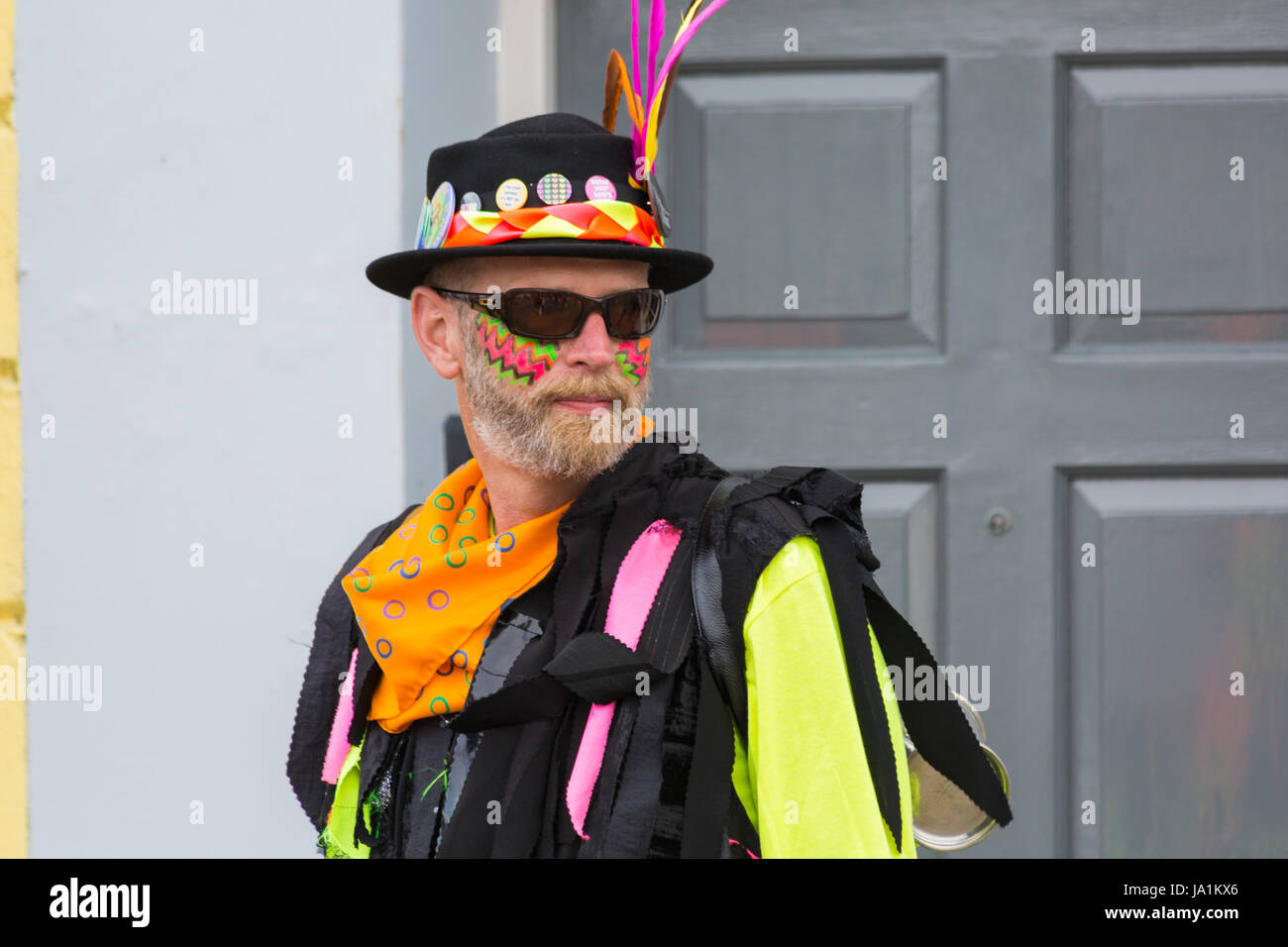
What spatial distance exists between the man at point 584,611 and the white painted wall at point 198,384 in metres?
0.57

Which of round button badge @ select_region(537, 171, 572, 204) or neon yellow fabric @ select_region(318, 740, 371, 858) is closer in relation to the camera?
round button badge @ select_region(537, 171, 572, 204)

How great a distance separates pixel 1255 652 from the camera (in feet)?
8.07

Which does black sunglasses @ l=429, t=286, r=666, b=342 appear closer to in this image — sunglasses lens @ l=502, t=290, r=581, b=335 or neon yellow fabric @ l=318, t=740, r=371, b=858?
sunglasses lens @ l=502, t=290, r=581, b=335

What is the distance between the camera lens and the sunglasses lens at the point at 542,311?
1.52 metres

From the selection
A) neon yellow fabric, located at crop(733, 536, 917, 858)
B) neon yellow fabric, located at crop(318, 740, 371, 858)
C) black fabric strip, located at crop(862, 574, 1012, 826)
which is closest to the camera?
neon yellow fabric, located at crop(733, 536, 917, 858)

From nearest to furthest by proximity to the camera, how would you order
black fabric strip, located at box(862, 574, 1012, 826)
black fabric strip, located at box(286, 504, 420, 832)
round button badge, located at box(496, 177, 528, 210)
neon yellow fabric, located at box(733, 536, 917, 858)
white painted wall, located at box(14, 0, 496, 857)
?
neon yellow fabric, located at box(733, 536, 917, 858) → black fabric strip, located at box(862, 574, 1012, 826) → round button badge, located at box(496, 177, 528, 210) → black fabric strip, located at box(286, 504, 420, 832) → white painted wall, located at box(14, 0, 496, 857)

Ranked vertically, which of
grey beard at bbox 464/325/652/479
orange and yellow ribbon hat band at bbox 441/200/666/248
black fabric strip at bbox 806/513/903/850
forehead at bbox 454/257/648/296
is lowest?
black fabric strip at bbox 806/513/903/850

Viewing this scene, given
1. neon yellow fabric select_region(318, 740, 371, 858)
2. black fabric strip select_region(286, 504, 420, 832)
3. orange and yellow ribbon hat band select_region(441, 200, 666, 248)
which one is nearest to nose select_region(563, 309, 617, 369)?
orange and yellow ribbon hat band select_region(441, 200, 666, 248)

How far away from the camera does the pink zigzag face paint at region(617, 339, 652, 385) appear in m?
1.55

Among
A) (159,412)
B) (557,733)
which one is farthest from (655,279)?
(159,412)

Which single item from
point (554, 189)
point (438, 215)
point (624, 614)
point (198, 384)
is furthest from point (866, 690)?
point (198, 384)

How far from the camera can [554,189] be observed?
1.56m

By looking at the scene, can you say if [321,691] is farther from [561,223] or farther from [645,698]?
[561,223]

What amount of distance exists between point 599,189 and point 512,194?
0.11 metres
